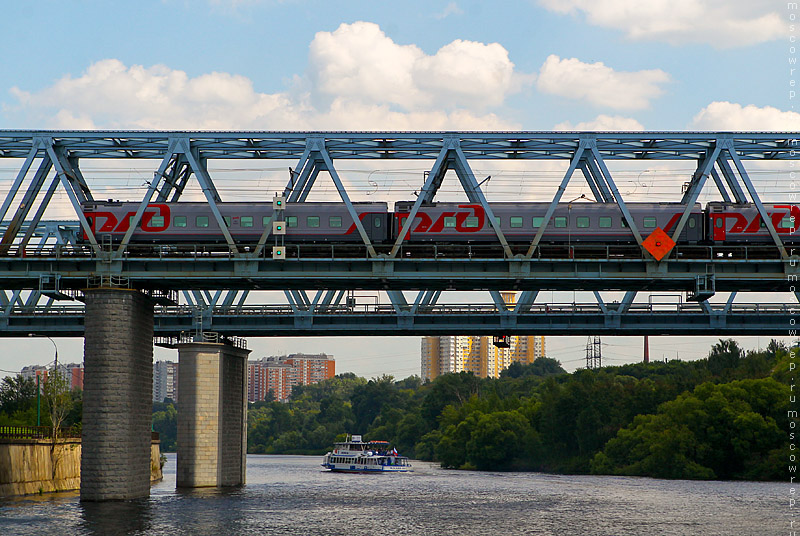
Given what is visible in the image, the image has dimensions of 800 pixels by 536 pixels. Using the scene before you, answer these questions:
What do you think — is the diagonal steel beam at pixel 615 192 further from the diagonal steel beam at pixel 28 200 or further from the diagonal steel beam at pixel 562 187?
the diagonal steel beam at pixel 28 200

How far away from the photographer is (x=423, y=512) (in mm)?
61781

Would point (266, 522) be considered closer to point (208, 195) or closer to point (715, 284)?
point (208, 195)

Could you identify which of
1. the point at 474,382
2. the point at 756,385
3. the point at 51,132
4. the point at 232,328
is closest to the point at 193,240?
the point at 51,132

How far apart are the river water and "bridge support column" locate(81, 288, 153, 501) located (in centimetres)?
134

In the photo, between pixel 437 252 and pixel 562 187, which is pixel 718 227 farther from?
pixel 437 252

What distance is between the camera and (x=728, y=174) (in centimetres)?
5884

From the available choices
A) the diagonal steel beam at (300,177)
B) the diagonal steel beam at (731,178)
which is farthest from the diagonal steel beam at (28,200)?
the diagonal steel beam at (731,178)

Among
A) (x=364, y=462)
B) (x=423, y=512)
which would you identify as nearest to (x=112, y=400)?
(x=423, y=512)

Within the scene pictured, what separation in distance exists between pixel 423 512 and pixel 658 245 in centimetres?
2192

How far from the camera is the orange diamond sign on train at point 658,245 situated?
5791 centimetres

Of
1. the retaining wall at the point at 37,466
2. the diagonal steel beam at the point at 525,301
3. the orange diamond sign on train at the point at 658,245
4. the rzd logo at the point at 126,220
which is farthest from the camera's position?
the diagonal steel beam at the point at 525,301

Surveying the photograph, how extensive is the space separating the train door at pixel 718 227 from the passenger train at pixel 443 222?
6 cm

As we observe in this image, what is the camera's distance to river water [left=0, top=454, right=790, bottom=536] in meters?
50.3

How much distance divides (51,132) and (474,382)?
5635 inches
